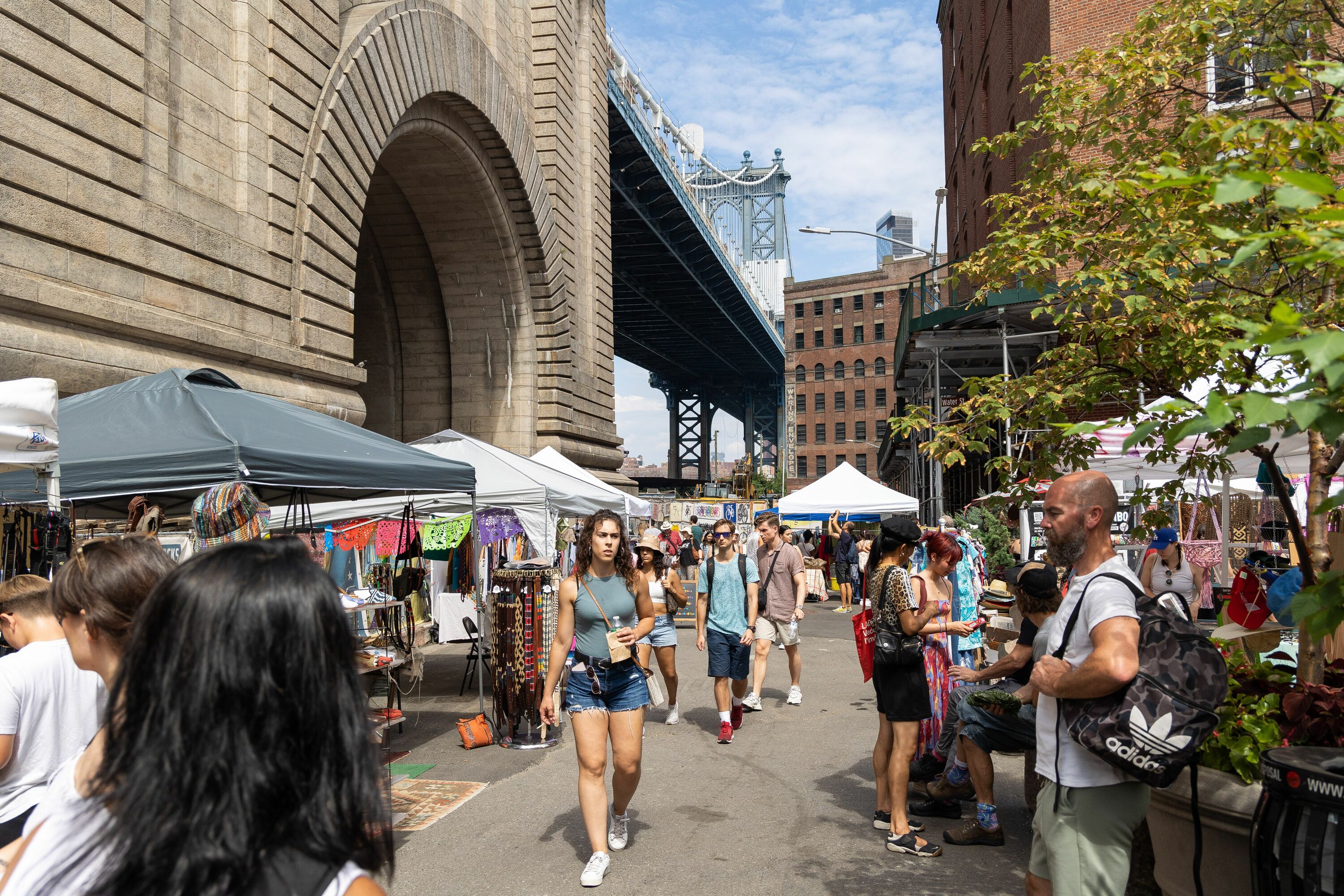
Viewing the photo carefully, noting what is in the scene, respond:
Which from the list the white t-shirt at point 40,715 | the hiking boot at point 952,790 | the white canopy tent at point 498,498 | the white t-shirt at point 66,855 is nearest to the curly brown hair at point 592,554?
the hiking boot at point 952,790

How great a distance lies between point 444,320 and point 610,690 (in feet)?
57.7

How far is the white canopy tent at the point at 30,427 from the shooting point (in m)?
4.64

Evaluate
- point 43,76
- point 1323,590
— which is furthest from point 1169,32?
point 43,76

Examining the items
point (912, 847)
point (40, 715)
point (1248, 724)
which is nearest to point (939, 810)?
point (912, 847)

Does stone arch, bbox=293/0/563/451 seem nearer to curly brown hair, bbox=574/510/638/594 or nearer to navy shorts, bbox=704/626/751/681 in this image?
navy shorts, bbox=704/626/751/681

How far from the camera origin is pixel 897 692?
5641 millimetres

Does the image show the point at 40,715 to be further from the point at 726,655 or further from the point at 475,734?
the point at 726,655

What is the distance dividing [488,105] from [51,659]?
16.8 m

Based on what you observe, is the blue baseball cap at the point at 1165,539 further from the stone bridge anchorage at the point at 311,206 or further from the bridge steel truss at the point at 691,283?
the bridge steel truss at the point at 691,283

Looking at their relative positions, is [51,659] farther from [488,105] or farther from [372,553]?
[488,105]

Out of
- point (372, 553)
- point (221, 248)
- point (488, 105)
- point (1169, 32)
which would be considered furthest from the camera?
point (488, 105)

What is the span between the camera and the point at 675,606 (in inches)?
361

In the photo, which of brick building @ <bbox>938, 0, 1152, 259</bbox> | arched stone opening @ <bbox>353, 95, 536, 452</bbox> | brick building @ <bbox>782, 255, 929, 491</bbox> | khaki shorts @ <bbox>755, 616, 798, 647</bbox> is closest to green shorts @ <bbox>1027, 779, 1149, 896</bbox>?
khaki shorts @ <bbox>755, 616, 798, 647</bbox>

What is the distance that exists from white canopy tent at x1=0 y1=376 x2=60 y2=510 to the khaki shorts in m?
6.80
